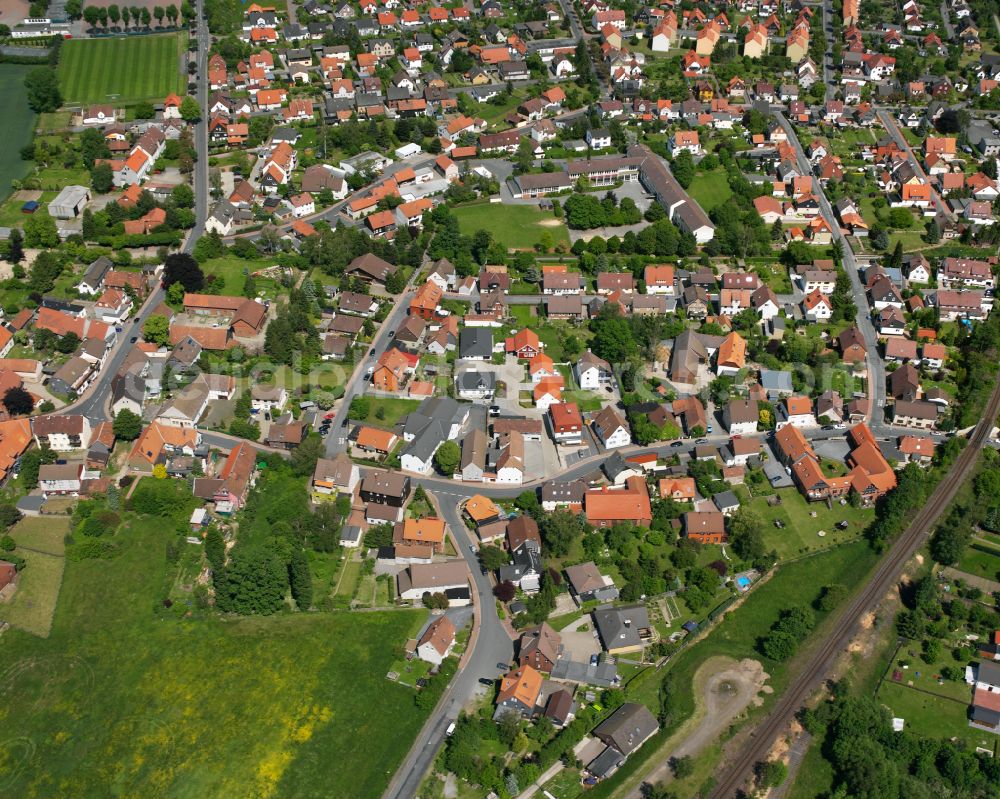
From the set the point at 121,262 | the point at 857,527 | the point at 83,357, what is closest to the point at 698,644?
the point at 857,527

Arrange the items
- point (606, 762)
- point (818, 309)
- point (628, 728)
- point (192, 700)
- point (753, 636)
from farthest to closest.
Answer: point (818, 309) < point (753, 636) < point (192, 700) < point (628, 728) < point (606, 762)

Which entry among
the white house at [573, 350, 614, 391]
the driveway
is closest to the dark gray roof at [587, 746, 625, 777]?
the driveway

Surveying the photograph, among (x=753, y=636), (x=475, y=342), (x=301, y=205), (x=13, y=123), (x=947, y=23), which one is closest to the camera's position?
(x=753, y=636)

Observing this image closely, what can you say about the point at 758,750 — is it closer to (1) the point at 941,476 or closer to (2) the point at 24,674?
(1) the point at 941,476

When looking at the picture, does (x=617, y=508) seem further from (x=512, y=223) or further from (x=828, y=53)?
(x=828, y=53)

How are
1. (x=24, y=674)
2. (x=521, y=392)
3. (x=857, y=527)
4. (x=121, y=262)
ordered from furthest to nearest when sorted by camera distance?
(x=121, y=262), (x=521, y=392), (x=857, y=527), (x=24, y=674)

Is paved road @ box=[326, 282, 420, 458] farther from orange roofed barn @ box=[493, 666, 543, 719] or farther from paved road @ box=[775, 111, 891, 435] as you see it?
paved road @ box=[775, 111, 891, 435]

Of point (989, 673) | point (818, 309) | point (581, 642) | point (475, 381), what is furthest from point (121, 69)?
point (989, 673)
